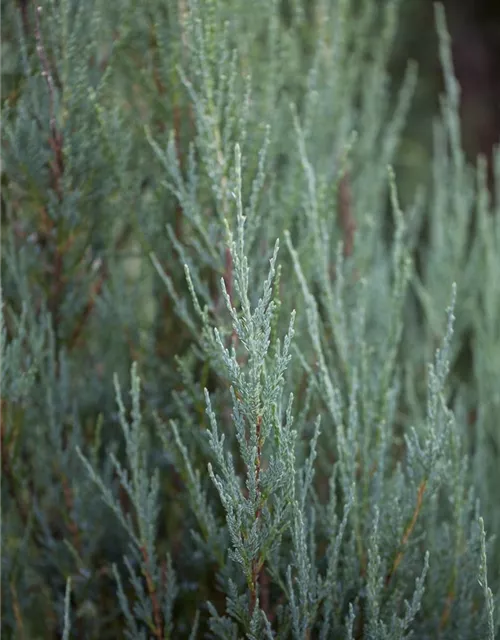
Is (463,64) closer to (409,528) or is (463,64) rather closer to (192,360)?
(192,360)

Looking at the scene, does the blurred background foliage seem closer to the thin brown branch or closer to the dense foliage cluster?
the dense foliage cluster

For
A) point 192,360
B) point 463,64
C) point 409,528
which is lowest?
point 409,528

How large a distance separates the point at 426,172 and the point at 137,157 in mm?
3623

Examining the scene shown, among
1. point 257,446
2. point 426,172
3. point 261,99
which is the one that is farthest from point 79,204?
point 426,172

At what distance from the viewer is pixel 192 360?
1.86m

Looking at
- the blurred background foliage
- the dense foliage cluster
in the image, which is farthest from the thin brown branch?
the blurred background foliage

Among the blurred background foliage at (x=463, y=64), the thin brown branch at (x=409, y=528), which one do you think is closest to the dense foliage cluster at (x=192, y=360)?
the thin brown branch at (x=409, y=528)

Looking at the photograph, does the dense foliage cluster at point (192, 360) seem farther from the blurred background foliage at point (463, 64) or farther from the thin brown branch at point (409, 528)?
the blurred background foliage at point (463, 64)

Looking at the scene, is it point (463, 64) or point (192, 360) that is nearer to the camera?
point (192, 360)

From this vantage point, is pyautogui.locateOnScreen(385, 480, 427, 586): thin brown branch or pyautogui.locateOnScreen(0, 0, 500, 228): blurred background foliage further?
pyautogui.locateOnScreen(0, 0, 500, 228): blurred background foliage

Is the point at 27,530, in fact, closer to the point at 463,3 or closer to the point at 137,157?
the point at 137,157

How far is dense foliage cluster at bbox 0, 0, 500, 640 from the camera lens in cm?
143

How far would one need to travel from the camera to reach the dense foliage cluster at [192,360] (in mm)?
1430

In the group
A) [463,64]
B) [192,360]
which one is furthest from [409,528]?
[463,64]
